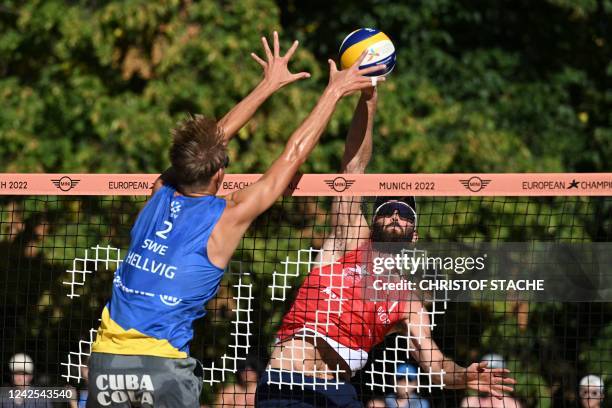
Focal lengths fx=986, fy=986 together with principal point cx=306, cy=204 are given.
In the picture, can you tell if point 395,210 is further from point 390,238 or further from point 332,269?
point 332,269

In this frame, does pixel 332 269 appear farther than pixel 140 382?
Yes

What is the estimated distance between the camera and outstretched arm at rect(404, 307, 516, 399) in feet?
19.8

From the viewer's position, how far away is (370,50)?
20.6 feet

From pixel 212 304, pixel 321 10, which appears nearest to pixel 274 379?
pixel 212 304

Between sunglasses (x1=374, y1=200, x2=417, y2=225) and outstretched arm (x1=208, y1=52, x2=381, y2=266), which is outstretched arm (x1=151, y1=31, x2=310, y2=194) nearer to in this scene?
outstretched arm (x1=208, y1=52, x2=381, y2=266)

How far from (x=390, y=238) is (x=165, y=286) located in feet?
6.64

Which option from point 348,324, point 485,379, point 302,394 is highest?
point 348,324

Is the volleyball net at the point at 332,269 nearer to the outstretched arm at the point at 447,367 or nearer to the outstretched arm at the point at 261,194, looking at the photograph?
the outstretched arm at the point at 447,367

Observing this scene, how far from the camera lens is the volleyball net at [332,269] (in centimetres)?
639

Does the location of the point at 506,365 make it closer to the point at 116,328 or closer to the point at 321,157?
the point at 321,157

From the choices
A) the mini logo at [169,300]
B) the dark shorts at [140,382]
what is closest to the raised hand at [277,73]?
the mini logo at [169,300]

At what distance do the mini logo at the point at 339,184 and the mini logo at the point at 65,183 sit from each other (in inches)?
67.1

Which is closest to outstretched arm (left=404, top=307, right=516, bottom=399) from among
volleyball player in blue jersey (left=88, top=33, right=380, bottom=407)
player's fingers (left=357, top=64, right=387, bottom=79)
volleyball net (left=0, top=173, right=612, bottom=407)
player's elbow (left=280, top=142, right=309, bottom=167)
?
volleyball net (left=0, top=173, right=612, bottom=407)

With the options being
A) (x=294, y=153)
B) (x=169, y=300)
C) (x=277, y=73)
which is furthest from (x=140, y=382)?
(x=277, y=73)
